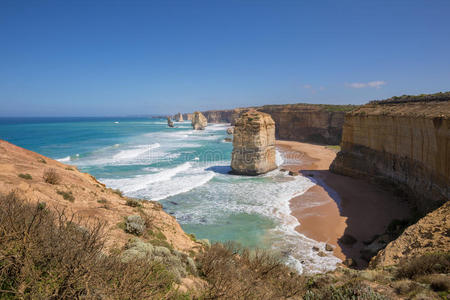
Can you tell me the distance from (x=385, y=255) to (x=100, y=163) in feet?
99.7

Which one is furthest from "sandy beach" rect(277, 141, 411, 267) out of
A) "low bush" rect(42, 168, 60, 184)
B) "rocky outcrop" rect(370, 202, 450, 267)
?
"low bush" rect(42, 168, 60, 184)

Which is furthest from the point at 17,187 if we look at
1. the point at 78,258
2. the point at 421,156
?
the point at 421,156

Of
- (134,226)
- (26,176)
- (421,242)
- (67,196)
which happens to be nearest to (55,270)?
(134,226)

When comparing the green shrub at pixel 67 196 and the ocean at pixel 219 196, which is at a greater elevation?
the green shrub at pixel 67 196

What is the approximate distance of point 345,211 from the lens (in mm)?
15312

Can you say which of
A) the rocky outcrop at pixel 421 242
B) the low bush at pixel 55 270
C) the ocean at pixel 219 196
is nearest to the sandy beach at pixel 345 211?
the ocean at pixel 219 196

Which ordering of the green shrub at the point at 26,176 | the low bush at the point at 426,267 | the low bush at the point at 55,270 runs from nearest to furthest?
the low bush at the point at 55,270, the low bush at the point at 426,267, the green shrub at the point at 26,176

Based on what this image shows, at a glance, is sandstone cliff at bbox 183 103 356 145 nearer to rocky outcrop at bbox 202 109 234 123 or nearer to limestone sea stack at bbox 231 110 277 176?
limestone sea stack at bbox 231 110 277 176

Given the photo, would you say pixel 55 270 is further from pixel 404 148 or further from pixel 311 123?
pixel 311 123

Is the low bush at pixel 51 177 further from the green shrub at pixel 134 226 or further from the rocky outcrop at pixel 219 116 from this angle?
the rocky outcrop at pixel 219 116

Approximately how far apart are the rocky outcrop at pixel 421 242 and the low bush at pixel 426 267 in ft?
5.28

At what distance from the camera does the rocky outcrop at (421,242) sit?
25.2ft

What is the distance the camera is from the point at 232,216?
1531 cm

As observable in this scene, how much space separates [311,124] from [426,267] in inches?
1998
